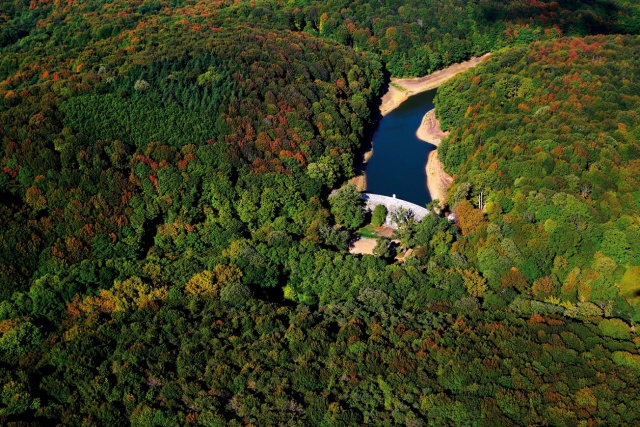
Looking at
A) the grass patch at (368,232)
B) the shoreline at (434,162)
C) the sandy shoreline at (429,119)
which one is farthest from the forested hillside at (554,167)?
the grass patch at (368,232)

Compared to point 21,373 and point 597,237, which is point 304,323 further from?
point 597,237

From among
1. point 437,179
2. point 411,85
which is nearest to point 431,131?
point 437,179

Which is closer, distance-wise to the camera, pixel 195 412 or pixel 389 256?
pixel 195 412

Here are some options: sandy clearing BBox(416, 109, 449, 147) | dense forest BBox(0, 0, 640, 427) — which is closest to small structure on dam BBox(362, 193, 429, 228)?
dense forest BBox(0, 0, 640, 427)

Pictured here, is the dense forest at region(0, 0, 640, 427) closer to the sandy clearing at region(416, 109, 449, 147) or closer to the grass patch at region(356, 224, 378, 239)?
the grass patch at region(356, 224, 378, 239)

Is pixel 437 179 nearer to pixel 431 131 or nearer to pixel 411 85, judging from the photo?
pixel 431 131

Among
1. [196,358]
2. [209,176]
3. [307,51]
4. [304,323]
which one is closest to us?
[196,358]

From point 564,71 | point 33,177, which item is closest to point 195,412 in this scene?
point 33,177
